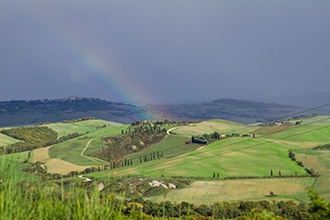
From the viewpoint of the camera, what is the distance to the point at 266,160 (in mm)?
73750

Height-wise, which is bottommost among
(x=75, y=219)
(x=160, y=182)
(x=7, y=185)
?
(x=160, y=182)

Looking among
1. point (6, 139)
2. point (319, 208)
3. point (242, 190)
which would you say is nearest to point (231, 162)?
point (242, 190)

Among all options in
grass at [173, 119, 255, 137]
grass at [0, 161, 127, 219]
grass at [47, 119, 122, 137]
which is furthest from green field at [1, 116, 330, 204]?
grass at [0, 161, 127, 219]

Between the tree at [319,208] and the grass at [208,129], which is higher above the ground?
the tree at [319,208]

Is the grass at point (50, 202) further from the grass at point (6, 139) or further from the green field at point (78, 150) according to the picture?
the grass at point (6, 139)

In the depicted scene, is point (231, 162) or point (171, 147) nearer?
point (231, 162)

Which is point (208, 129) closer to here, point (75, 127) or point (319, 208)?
point (75, 127)

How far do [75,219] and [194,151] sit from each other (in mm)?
78413

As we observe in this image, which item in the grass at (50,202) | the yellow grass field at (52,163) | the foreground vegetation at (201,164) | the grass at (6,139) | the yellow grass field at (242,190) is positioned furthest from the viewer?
the grass at (6,139)

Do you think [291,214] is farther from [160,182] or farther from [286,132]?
[286,132]

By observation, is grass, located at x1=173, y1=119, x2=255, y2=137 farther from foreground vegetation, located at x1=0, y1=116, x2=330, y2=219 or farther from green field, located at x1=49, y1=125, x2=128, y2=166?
green field, located at x1=49, y1=125, x2=128, y2=166

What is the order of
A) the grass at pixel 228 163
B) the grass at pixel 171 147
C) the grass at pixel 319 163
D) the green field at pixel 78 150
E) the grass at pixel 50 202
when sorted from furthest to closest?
the grass at pixel 171 147
the green field at pixel 78 150
the grass at pixel 228 163
the grass at pixel 319 163
the grass at pixel 50 202

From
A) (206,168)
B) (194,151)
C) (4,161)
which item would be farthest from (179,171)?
(4,161)

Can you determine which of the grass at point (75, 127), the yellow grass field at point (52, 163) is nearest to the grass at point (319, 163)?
the yellow grass field at point (52, 163)
